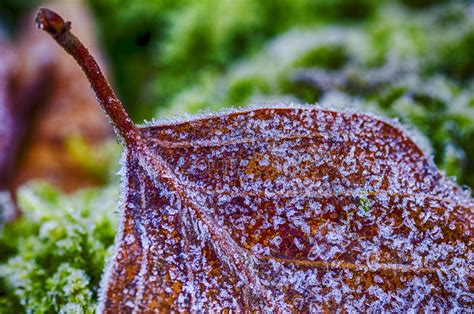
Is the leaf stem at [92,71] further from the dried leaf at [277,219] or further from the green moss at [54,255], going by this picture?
the green moss at [54,255]

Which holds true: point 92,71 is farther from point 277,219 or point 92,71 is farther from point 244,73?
point 244,73

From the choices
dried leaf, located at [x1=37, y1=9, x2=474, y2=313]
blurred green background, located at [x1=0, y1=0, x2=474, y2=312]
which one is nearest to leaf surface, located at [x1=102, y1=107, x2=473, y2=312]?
dried leaf, located at [x1=37, y1=9, x2=474, y2=313]

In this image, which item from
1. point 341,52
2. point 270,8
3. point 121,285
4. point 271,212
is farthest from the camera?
point 270,8

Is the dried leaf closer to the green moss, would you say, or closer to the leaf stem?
the leaf stem

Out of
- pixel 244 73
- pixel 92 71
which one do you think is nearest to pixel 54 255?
pixel 92 71

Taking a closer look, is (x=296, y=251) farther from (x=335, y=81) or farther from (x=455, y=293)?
(x=335, y=81)

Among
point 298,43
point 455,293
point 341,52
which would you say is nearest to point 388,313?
point 455,293
